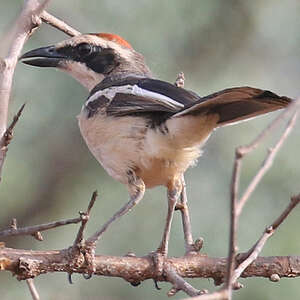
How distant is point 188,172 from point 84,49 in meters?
2.17

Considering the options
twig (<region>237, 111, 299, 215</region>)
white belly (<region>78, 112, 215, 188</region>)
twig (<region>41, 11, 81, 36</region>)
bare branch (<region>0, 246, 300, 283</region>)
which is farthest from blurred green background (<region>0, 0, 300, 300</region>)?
twig (<region>237, 111, 299, 215</region>)

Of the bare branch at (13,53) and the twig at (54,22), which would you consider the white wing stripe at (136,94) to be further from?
the bare branch at (13,53)

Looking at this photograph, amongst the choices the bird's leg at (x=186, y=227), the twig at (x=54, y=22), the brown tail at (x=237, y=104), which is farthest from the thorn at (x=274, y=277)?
the twig at (x=54, y=22)

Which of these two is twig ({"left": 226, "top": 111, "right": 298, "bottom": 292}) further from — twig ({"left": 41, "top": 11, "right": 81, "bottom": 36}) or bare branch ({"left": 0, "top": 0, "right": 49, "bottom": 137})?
twig ({"left": 41, "top": 11, "right": 81, "bottom": 36})

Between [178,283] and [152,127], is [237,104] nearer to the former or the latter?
[152,127]

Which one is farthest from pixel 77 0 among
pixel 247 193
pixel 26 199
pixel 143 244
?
pixel 247 193

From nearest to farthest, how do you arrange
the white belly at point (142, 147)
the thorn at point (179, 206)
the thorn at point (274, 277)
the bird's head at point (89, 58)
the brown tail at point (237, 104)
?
1. the brown tail at point (237, 104)
2. the thorn at point (274, 277)
3. the white belly at point (142, 147)
4. the thorn at point (179, 206)
5. the bird's head at point (89, 58)

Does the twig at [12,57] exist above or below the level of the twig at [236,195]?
above

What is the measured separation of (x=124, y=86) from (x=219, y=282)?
124 centimetres

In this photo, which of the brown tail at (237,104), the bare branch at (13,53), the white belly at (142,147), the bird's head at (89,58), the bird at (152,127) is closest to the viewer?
the bare branch at (13,53)

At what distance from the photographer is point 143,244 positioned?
6844 millimetres

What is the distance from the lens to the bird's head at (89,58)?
518 centimetres

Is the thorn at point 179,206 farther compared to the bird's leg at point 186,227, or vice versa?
the thorn at point 179,206

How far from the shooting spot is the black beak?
17.0 feet
